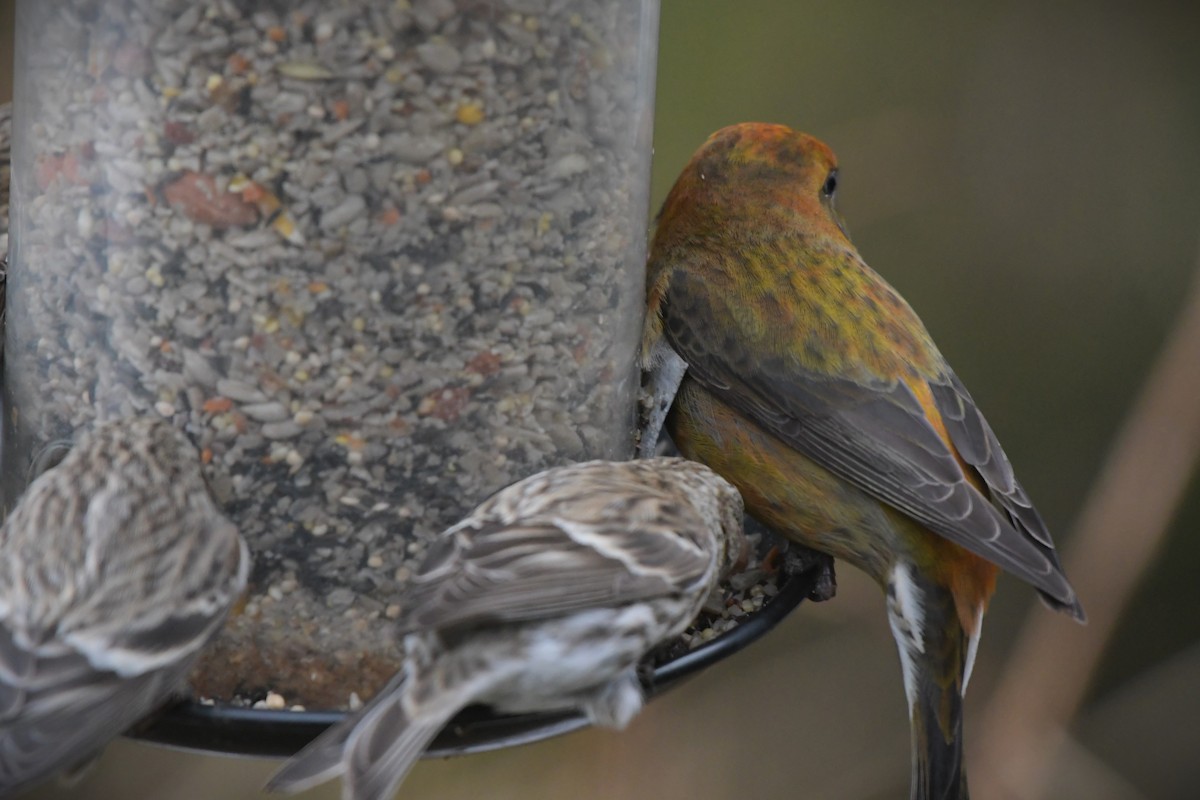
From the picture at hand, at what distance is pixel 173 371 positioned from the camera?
12.3 ft

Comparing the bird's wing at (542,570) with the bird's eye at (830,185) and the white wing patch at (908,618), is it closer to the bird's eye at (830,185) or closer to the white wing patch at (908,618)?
the white wing patch at (908,618)

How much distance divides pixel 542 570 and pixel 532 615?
0.37ft

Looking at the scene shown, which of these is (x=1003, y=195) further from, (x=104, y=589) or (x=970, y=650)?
(x=104, y=589)

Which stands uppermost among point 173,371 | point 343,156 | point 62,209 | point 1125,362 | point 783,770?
point 343,156

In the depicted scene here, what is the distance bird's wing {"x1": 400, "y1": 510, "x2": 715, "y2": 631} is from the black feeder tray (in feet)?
0.76

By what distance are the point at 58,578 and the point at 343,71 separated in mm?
1315

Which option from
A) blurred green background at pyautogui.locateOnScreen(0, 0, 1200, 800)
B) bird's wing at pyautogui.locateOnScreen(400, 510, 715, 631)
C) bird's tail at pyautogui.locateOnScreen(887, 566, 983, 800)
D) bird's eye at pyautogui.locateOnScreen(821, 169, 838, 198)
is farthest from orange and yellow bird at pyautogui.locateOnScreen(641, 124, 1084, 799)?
blurred green background at pyautogui.locateOnScreen(0, 0, 1200, 800)

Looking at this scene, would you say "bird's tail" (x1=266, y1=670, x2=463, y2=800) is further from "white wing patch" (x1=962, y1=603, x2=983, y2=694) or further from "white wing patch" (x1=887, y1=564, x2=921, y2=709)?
"white wing patch" (x1=962, y1=603, x2=983, y2=694)

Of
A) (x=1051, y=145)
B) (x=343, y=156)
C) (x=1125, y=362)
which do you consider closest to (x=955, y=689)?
(x=343, y=156)

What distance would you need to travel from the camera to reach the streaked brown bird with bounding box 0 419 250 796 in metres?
3.05

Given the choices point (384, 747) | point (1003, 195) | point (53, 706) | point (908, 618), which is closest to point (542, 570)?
point (384, 747)

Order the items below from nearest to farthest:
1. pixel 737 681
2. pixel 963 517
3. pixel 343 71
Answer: pixel 343 71 → pixel 963 517 → pixel 737 681

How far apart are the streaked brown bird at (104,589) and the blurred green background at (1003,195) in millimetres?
4421

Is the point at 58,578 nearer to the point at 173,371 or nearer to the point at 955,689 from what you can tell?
the point at 173,371
